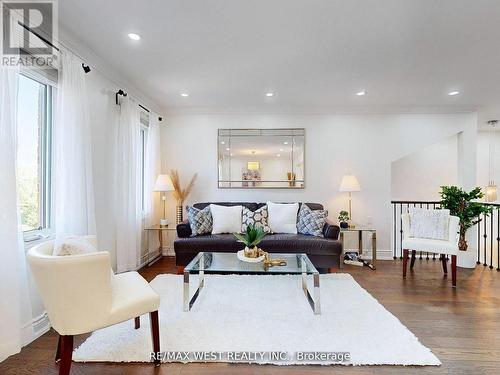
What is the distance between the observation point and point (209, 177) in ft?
16.0

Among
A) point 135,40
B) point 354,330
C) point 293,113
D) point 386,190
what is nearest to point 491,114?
point 386,190

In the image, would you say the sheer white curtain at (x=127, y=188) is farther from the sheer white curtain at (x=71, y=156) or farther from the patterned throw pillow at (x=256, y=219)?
the patterned throw pillow at (x=256, y=219)

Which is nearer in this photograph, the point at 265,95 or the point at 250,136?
the point at 265,95

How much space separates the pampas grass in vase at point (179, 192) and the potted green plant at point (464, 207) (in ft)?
13.4

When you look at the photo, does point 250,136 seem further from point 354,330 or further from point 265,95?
point 354,330

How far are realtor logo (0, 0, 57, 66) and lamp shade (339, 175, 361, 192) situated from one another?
4045mm

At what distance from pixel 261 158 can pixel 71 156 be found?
2992mm

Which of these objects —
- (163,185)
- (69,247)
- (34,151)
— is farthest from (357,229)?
(34,151)

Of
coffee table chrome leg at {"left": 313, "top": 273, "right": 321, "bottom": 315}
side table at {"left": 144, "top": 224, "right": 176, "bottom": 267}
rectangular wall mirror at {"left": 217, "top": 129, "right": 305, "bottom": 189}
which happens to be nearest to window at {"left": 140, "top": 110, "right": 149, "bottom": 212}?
side table at {"left": 144, "top": 224, "right": 176, "bottom": 267}

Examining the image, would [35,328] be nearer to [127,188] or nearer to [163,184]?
[127,188]

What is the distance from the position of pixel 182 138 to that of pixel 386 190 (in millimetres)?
3736

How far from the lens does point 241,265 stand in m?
2.75

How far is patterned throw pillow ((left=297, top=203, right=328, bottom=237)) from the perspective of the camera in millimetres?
3914

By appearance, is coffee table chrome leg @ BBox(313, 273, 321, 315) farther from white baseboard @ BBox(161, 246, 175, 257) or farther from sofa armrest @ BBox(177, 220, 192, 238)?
white baseboard @ BBox(161, 246, 175, 257)
